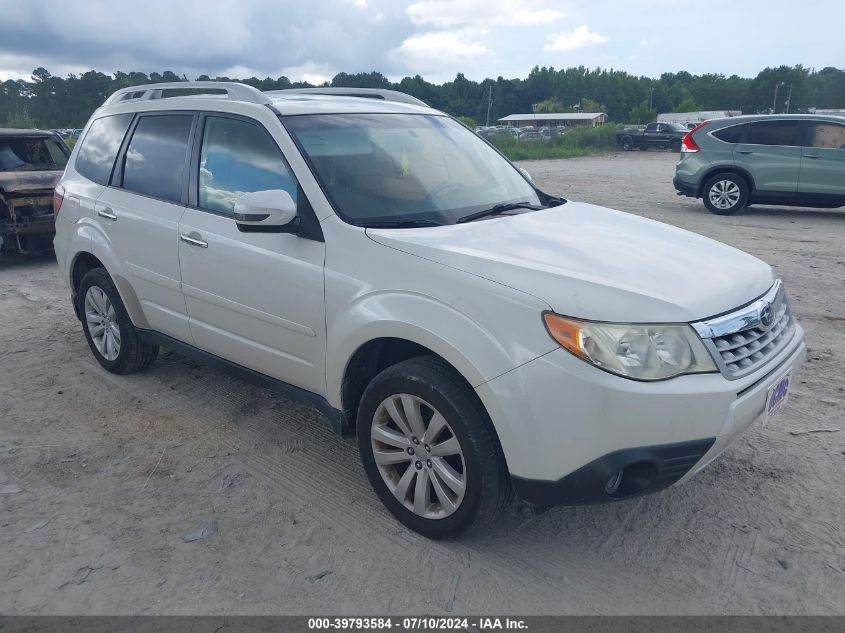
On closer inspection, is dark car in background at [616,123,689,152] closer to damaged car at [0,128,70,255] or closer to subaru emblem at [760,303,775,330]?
damaged car at [0,128,70,255]

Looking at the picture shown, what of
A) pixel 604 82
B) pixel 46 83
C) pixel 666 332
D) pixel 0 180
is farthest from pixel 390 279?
pixel 604 82

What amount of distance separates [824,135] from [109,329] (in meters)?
11.3

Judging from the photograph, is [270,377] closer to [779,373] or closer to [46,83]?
[779,373]

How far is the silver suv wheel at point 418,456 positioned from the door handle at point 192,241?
1.46m

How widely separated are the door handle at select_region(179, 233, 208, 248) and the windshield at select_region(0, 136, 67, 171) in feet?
21.3

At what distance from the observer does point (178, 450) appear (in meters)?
3.94

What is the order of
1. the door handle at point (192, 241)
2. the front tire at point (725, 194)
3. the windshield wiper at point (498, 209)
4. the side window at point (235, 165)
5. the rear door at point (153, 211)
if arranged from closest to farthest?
1. the windshield wiper at point (498, 209)
2. the side window at point (235, 165)
3. the door handle at point (192, 241)
4. the rear door at point (153, 211)
5. the front tire at point (725, 194)

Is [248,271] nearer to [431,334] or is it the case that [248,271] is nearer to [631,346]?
[431,334]

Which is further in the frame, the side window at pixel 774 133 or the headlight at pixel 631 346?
the side window at pixel 774 133

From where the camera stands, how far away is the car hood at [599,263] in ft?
8.57

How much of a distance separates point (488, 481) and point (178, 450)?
6.50 ft

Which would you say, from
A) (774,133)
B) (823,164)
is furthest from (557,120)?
(823,164)

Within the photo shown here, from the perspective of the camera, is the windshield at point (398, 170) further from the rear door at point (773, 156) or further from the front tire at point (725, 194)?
the front tire at point (725, 194)

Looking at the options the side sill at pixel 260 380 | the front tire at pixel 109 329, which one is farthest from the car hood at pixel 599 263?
the front tire at pixel 109 329
